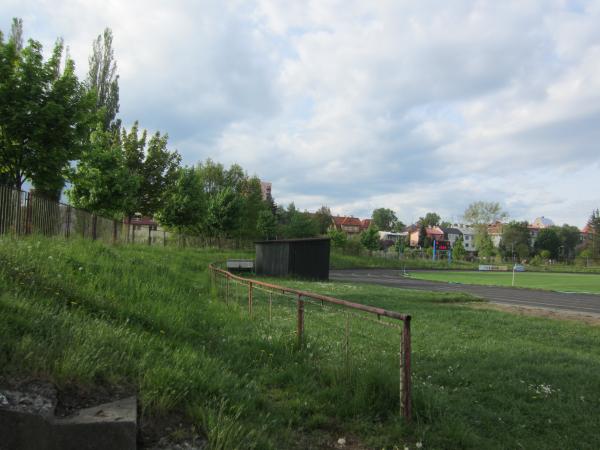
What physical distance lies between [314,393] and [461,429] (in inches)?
55.6

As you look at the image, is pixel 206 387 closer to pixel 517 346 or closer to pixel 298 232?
pixel 517 346

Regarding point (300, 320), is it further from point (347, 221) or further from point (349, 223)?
point (347, 221)

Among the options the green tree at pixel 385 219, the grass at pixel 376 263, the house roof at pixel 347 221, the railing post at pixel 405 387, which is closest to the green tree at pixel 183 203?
the grass at pixel 376 263

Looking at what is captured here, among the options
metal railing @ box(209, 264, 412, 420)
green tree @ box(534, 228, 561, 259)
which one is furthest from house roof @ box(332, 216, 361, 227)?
metal railing @ box(209, 264, 412, 420)

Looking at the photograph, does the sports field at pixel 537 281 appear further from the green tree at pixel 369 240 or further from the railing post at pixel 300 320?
the railing post at pixel 300 320

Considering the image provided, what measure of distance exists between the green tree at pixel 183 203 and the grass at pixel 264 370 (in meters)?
31.7

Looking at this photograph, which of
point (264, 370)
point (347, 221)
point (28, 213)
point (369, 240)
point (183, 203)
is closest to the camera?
point (264, 370)

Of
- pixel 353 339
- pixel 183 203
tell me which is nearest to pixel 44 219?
pixel 353 339

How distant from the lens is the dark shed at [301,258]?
28094 mm

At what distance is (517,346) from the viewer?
27.9 ft

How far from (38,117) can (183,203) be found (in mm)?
25812

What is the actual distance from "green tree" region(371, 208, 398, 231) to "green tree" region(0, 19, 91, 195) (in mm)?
170122

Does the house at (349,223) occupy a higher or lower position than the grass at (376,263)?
higher

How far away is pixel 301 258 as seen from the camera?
92.6ft
